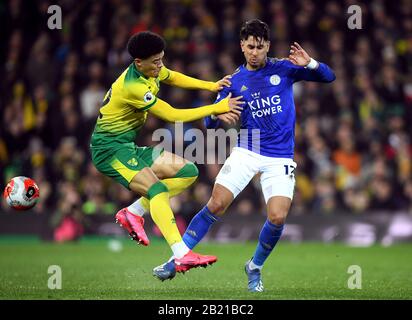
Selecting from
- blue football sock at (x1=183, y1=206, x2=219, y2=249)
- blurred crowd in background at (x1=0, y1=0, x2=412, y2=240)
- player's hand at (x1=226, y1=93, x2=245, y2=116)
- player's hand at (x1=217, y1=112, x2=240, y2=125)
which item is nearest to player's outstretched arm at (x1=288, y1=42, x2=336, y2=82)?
player's hand at (x1=226, y1=93, x2=245, y2=116)

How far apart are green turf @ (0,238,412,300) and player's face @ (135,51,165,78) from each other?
2.09 m

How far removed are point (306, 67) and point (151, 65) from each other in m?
1.56

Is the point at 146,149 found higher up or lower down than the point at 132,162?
higher up

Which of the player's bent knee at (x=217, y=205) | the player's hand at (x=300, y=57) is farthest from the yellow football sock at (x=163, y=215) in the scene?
the player's hand at (x=300, y=57)

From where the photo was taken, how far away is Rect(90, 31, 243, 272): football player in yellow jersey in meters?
8.55

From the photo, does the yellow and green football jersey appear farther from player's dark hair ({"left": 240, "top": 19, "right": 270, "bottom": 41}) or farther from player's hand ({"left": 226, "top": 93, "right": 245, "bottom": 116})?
player's dark hair ({"left": 240, "top": 19, "right": 270, "bottom": 41})

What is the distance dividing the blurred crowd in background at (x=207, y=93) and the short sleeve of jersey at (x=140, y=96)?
7125 millimetres

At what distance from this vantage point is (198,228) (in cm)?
895

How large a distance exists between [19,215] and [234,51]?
5.21 meters

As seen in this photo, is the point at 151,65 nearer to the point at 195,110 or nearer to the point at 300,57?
the point at 195,110

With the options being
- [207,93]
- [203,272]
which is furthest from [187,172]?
[207,93]

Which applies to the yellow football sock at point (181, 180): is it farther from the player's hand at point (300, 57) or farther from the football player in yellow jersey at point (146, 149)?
the player's hand at point (300, 57)

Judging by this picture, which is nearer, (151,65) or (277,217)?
(151,65)

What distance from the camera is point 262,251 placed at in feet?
29.4
